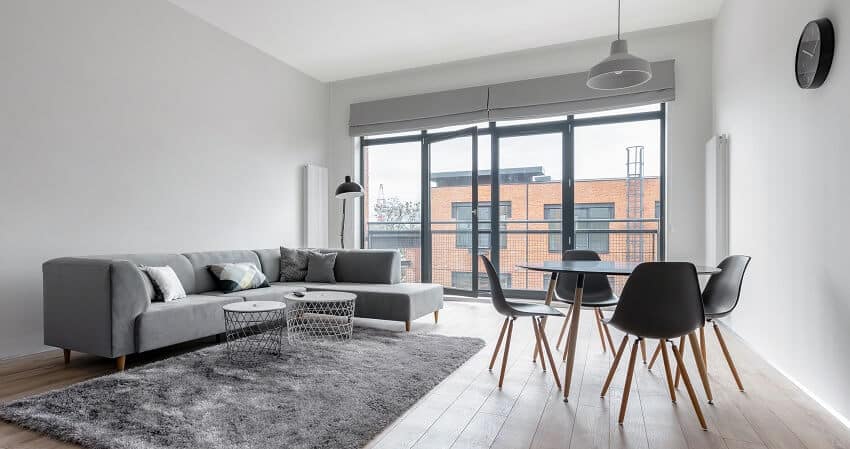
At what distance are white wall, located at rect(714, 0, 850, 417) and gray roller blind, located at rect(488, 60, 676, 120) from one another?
75 cm

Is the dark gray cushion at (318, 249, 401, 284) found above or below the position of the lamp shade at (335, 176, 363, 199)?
below

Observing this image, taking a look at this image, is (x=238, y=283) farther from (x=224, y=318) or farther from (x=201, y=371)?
(x=201, y=371)

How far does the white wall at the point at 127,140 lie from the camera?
3.40 metres

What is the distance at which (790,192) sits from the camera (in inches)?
115

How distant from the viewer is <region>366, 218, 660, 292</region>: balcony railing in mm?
5324

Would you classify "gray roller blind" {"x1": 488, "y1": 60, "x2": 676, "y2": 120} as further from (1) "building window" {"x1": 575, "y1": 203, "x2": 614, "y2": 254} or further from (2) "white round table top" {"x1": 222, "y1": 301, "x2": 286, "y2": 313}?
(2) "white round table top" {"x1": 222, "y1": 301, "x2": 286, "y2": 313}

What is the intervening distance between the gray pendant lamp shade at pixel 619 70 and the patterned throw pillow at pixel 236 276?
10.6 ft

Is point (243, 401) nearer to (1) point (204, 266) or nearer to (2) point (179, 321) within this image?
(2) point (179, 321)

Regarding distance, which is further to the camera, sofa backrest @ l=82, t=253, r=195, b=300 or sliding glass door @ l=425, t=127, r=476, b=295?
sliding glass door @ l=425, t=127, r=476, b=295

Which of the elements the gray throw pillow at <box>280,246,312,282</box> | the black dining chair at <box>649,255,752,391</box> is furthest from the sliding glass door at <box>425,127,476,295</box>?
the black dining chair at <box>649,255,752,391</box>

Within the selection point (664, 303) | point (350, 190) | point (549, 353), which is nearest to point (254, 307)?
point (549, 353)

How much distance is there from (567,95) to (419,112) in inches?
73.5

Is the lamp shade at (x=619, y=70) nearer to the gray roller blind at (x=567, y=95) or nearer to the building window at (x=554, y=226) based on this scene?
the gray roller blind at (x=567, y=95)

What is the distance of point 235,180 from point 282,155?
86 cm
